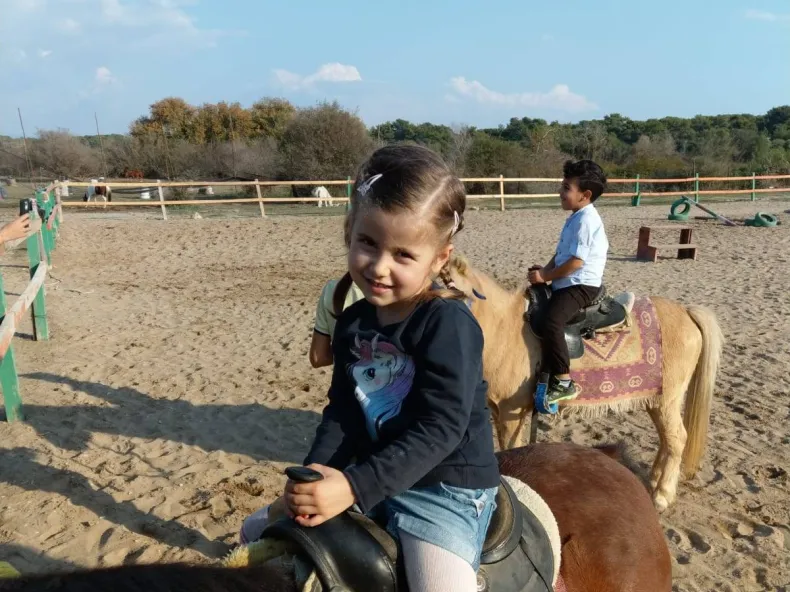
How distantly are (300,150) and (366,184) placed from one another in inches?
1344

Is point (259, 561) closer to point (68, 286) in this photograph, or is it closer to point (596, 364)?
point (596, 364)

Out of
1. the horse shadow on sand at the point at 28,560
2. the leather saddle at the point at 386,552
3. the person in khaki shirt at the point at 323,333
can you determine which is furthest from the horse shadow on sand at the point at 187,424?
the leather saddle at the point at 386,552

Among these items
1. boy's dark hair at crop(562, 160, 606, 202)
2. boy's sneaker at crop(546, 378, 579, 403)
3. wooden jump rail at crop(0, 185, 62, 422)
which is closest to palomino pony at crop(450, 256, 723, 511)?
boy's sneaker at crop(546, 378, 579, 403)

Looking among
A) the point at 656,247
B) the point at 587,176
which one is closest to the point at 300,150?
the point at 656,247

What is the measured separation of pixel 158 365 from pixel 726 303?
26.0 feet

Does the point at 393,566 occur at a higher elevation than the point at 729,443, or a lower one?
higher

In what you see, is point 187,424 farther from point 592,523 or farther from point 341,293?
point 592,523

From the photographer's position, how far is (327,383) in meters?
5.98

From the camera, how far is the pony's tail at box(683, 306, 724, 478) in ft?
13.1

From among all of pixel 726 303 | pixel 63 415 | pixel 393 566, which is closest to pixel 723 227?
pixel 726 303

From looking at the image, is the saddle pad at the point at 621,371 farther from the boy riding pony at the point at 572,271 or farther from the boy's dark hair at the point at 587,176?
the boy's dark hair at the point at 587,176

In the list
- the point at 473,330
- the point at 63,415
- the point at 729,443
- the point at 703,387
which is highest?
the point at 473,330

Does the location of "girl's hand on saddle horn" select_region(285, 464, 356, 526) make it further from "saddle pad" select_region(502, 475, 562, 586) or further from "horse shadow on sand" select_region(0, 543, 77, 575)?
"horse shadow on sand" select_region(0, 543, 77, 575)

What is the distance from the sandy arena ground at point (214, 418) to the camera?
137 inches
